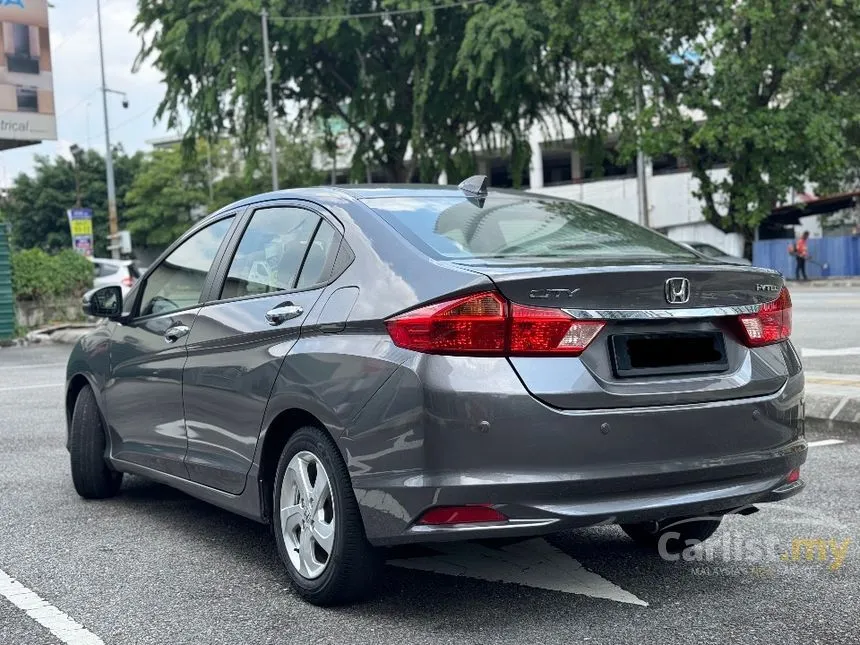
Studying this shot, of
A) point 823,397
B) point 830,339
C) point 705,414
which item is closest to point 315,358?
point 705,414

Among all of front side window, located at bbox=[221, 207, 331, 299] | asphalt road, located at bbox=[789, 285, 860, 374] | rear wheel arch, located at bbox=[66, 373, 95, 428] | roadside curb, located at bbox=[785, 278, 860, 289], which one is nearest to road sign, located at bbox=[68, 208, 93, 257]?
asphalt road, located at bbox=[789, 285, 860, 374]

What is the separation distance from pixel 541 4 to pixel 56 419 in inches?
935

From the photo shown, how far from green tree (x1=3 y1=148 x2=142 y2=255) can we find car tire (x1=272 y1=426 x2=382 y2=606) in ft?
231

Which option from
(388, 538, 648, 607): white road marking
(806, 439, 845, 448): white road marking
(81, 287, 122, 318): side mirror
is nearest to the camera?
A: (388, 538, 648, 607): white road marking

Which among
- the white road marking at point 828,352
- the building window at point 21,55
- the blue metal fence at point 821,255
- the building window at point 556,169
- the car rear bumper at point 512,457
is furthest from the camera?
the building window at point 556,169

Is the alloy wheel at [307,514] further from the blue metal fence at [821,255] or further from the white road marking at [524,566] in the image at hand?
the blue metal fence at [821,255]

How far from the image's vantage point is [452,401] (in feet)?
11.8

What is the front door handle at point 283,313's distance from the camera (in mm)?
4297

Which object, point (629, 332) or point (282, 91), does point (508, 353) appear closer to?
point (629, 332)

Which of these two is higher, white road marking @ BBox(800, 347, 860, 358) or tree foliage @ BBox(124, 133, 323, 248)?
tree foliage @ BBox(124, 133, 323, 248)

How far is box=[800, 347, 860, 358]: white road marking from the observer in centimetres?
1166

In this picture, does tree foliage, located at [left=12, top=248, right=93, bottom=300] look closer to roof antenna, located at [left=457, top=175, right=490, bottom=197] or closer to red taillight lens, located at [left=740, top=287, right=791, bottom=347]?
roof antenna, located at [left=457, top=175, right=490, bottom=197]

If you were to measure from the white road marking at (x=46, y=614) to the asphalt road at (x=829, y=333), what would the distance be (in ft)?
25.2

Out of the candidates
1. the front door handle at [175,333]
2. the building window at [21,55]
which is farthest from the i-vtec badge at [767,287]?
the building window at [21,55]
